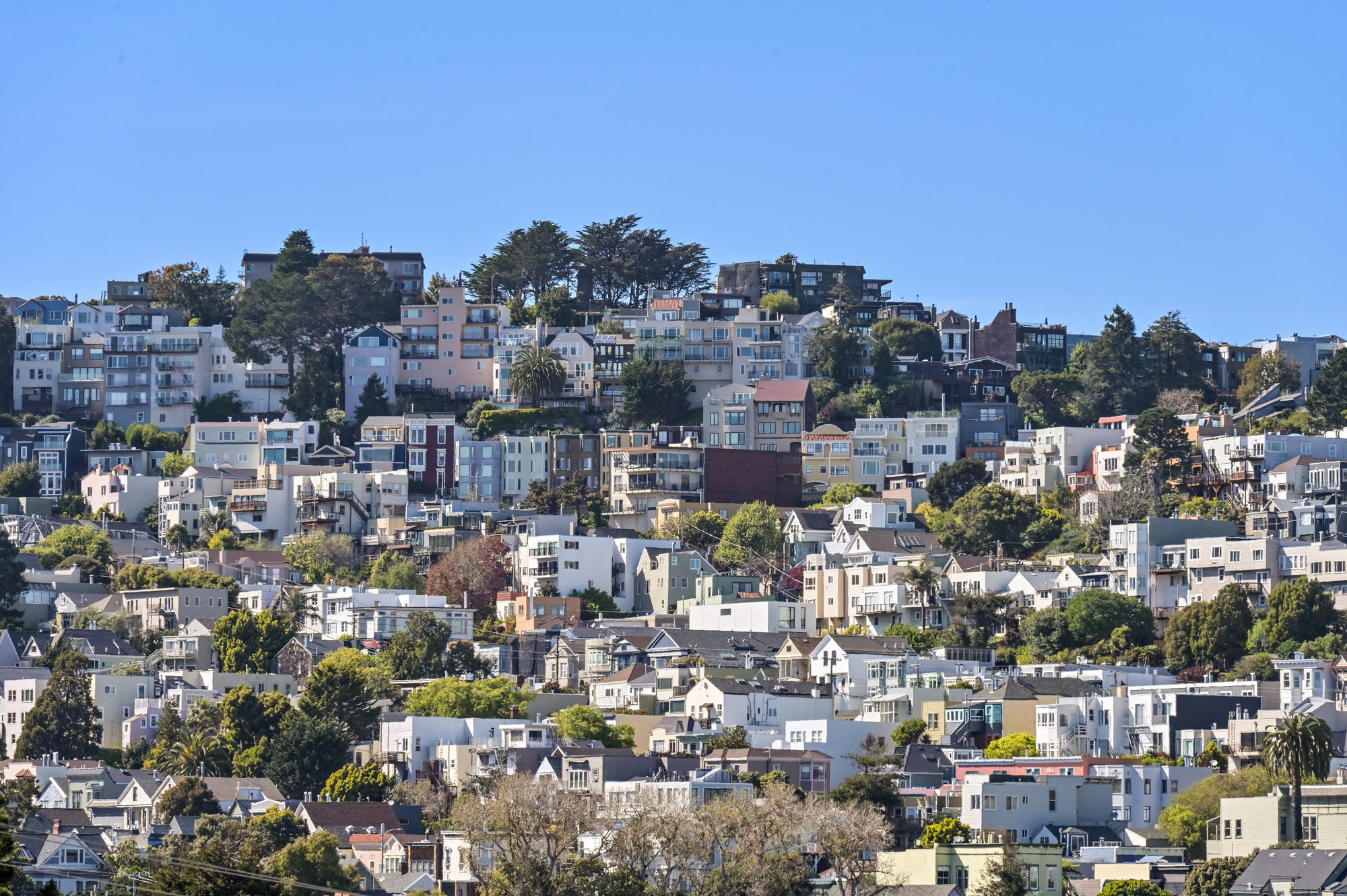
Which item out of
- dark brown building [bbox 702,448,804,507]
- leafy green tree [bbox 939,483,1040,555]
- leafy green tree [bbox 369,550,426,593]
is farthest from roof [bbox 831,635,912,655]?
dark brown building [bbox 702,448,804,507]

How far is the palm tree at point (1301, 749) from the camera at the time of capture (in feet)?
246

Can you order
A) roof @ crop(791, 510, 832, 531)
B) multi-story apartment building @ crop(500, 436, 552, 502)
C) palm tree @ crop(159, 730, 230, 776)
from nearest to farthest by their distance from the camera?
palm tree @ crop(159, 730, 230, 776), roof @ crop(791, 510, 832, 531), multi-story apartment building @ crop(500, 436, 552, 502)

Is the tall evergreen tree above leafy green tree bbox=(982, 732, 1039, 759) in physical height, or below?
above

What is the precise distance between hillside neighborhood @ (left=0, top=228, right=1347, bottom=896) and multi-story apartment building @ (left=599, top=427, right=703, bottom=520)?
19cm

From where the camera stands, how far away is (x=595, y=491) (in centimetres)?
13212

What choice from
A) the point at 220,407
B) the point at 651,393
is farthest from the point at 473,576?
the point at 220,407

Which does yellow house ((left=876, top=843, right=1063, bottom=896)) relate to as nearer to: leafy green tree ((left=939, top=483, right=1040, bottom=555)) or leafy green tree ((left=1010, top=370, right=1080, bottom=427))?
leafy green tree ((left=939, top=483, right=1040, bottom=555))

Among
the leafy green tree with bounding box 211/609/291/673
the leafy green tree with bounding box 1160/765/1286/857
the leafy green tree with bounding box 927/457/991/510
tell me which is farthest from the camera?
the leafy green tree with bounding box 927/457/991/510

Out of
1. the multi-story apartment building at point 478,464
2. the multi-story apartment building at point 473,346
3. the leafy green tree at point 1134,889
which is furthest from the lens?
the multi-story apartment building at point 473,346

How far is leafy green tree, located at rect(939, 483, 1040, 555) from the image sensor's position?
117812 mm

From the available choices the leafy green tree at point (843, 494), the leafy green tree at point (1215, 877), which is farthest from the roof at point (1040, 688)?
the leafy green tree at point (843, 494)

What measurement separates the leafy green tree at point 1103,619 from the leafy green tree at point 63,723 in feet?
123

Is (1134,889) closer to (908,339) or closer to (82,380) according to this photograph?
(908,339)

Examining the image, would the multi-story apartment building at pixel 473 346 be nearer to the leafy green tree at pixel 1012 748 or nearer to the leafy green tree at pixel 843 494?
the leafy green tree at pixel 843 494
